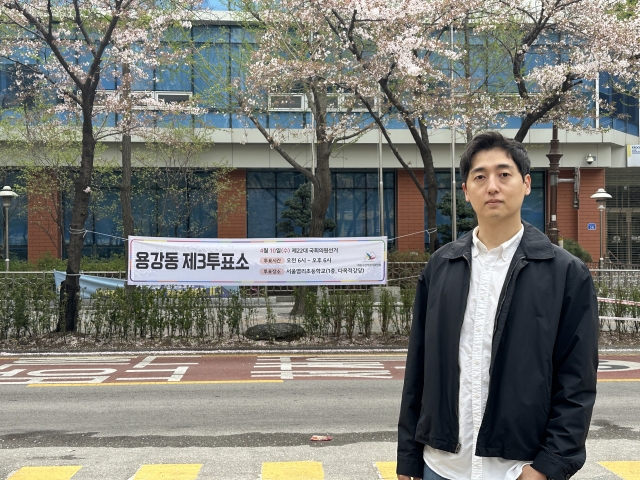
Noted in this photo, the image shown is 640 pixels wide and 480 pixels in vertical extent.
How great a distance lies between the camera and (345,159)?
35406 millimetres

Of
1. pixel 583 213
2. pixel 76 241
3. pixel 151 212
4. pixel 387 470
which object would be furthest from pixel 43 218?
pixel 387 470

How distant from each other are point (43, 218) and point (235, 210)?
8373 mm

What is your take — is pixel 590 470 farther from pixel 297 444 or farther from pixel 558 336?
pixel 558 336

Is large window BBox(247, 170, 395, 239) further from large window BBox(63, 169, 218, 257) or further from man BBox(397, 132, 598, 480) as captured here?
man BBox(397, 132, 598, 480)

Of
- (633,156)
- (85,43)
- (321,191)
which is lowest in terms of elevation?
(321,191)

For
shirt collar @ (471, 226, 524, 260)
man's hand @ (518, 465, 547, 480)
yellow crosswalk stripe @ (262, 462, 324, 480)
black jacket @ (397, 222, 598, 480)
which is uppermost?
shirt collar @ (471, 226, 524, 260)

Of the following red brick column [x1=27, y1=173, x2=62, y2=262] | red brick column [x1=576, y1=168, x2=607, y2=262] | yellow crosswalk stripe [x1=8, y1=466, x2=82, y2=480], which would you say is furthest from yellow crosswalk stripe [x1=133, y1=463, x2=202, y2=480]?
red brick column [x1=576, y1=168, x2=607, y2=262]

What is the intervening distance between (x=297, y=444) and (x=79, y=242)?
33.4 ft

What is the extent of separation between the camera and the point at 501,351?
9.30ft

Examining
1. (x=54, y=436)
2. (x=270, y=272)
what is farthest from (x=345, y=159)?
(x=54, y=436)

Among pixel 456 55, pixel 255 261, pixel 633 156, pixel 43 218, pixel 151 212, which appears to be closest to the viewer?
pixel 255 261

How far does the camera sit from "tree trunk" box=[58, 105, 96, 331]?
15.6 metres

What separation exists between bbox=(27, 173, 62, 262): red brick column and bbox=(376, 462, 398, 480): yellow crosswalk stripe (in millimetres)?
26413

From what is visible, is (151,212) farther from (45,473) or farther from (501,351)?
(501,351)
